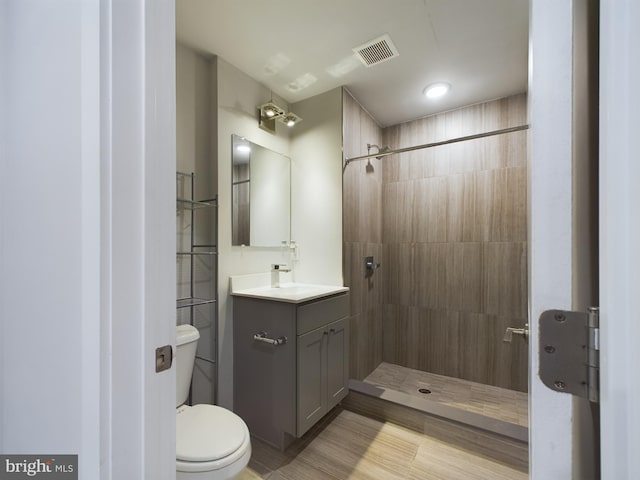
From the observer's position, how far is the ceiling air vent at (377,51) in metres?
1.66

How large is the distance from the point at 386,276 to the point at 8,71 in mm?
2684

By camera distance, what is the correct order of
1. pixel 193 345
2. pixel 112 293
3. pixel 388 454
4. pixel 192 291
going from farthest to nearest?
pixel 192 291
pixel 388 454
pixel 193 345
pixel 112 293

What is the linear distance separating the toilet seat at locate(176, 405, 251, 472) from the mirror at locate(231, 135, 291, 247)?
1.00m

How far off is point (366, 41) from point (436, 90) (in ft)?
2.62

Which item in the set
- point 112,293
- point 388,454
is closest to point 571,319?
point 112,293

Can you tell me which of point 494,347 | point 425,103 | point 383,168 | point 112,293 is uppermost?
point 425,103

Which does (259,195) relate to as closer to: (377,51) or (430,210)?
(377,51)

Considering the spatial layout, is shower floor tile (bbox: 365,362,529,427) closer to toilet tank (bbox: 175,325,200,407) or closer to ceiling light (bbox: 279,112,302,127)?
toilet tank (bbox: 175,325,200,407)

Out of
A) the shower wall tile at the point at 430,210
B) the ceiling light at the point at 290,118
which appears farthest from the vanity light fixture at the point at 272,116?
the shower wall tile at the point at 430,210

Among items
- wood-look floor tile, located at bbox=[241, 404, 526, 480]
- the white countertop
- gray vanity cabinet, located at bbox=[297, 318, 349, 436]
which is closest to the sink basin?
the white countertop

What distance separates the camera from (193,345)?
1.44m

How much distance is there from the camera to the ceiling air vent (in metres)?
1.66

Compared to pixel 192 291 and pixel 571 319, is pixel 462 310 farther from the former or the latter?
pixel 571 319

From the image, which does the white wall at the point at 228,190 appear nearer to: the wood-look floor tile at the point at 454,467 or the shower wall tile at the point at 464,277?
the wood-look floor tile at the point at 454,467
